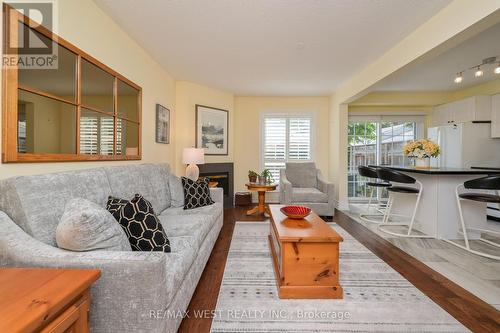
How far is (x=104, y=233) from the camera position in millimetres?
1271

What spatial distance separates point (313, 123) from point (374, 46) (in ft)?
8.62

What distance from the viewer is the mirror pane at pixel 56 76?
1594 mm

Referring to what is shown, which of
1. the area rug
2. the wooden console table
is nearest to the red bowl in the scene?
the area rug

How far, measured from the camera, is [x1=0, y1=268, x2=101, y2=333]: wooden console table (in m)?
0.74

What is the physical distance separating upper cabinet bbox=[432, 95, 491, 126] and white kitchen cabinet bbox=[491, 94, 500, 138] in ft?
0.18

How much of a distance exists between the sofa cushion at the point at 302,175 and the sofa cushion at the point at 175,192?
98.2 inches

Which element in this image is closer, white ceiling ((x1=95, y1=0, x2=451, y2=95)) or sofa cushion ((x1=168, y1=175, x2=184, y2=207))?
white ceiling ((x1=95, y1=0, x2=451, y2=95))

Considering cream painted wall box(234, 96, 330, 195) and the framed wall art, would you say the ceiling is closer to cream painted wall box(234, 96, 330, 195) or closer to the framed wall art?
cream painted wall box(234, 96, 330, 195)

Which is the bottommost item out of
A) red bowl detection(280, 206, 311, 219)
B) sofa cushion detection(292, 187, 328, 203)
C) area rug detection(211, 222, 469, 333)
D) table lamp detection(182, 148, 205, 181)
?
area rug detection(211, 222, 469, 333)

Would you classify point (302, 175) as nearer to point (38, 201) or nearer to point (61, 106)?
point (61, 106)

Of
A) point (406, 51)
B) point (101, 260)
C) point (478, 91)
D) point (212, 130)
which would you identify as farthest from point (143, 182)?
point (478, 91)

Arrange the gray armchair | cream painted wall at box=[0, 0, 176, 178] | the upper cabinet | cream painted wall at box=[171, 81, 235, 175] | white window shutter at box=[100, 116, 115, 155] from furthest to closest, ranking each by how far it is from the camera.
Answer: cream painted wall at box=[171, 81, 235, 175] → the upper cabinet → the gray armchair → white window shutter at box=[100, 116, 115, 155] → cream painted wall at box=[0, 0, 176, 178]

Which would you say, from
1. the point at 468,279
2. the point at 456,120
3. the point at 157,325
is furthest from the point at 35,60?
the point at 456,120

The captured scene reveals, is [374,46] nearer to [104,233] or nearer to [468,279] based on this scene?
[468,279]
